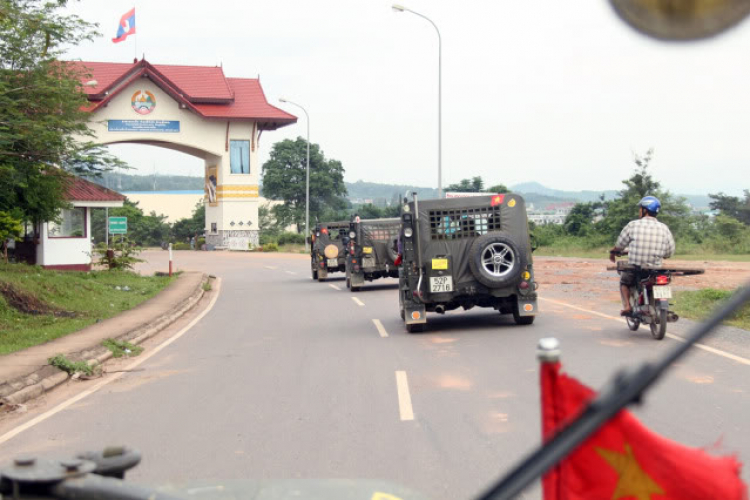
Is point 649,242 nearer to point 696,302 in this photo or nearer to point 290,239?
point 696,302

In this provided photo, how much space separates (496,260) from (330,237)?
16151mm

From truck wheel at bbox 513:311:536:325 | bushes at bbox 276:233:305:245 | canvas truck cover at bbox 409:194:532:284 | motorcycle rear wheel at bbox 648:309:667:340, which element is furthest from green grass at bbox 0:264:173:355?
bushes at bbox 276:233:305:245

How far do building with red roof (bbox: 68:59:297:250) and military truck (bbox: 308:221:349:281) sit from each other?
121ft

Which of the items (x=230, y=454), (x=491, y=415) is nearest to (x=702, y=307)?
(x=491, y=415)

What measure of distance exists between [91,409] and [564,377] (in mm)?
7923

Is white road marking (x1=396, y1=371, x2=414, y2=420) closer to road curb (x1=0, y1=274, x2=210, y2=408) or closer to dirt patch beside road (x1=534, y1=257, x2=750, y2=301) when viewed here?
road curb (x1=0, y1=274, x2=210, y2=408)

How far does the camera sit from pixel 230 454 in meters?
6.32

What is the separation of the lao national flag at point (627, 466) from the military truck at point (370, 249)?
22.0 metres

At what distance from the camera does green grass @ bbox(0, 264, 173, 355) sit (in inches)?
583

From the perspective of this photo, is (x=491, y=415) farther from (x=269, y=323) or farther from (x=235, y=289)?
(x=235, y=289)

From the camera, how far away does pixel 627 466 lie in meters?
1.42

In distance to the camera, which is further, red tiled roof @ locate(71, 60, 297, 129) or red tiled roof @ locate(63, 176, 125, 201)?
red tiled roof @ locate(71, 60, 297, 129)

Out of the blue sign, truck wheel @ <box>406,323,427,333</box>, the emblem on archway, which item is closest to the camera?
truck wheel @ <box>406,323,427,333</box>

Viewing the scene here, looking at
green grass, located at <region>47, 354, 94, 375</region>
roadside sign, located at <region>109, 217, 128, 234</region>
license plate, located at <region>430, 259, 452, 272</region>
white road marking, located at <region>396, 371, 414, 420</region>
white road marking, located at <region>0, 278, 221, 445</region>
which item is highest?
roadside sign, located at <region>109, 217, 128, 234</region>
